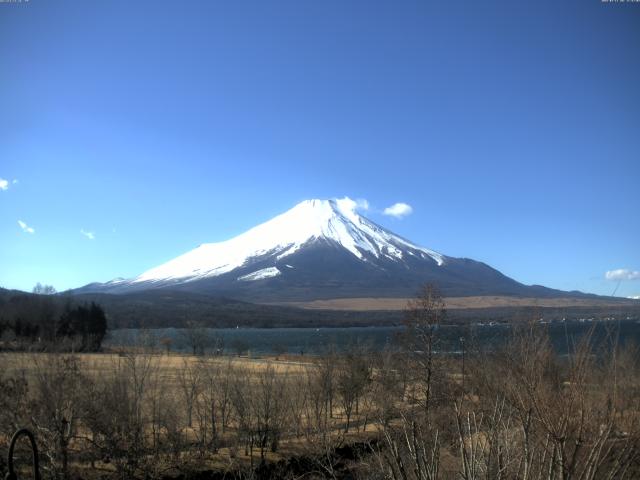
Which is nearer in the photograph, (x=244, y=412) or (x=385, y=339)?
(x=244, y=412)

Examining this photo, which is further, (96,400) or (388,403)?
(388,403)

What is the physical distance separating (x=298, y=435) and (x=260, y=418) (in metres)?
2.41

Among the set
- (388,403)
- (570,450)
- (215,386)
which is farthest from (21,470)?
(570,450)

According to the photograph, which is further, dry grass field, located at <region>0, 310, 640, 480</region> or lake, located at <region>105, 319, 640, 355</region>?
lake, located at <region>105, 319, 640, 355</region>

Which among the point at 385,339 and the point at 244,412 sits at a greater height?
the point at 244,412

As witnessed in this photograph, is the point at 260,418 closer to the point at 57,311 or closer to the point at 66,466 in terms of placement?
the point at 66,466

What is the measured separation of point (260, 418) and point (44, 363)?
9.40 m

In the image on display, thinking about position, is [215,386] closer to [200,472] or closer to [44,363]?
[200,472]

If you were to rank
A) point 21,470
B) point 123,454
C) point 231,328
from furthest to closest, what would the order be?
point 231,328 → point 123,454 → point 21,470

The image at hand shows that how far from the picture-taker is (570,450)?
6.81m

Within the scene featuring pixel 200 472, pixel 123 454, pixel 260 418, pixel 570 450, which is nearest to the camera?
pixel 570 450

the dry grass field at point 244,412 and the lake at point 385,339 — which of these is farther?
the lake at point 385,339

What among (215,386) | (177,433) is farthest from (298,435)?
(177,433)

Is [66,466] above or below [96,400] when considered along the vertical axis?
below
